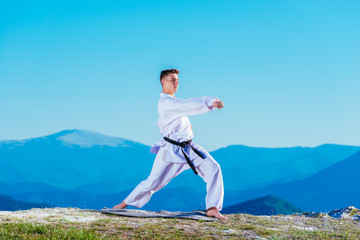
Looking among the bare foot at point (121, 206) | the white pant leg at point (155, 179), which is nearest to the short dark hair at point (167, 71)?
the white pant leg at point (155, 179)

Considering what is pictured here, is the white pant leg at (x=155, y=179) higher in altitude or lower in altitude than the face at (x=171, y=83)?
lower

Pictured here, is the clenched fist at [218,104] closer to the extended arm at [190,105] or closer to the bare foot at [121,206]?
the extended arm at [190,105]

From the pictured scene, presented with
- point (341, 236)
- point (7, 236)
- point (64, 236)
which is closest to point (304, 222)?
point (341, 236)

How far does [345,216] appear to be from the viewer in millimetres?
11656

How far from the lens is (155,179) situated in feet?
30.5

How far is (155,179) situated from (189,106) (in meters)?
1.76

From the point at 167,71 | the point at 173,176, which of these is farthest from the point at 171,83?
the point at 173,176

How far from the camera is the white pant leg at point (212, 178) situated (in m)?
9.06

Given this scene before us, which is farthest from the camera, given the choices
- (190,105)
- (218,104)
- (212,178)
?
(212,178)

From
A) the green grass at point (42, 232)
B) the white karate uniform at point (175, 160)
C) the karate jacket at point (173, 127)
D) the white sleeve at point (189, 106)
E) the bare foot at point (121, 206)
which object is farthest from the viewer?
the bare foot at point (121, 206)

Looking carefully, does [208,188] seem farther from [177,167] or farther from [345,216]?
[345,216]

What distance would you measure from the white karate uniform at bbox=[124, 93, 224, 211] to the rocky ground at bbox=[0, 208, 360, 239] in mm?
645

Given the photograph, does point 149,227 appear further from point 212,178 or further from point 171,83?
point 171,83

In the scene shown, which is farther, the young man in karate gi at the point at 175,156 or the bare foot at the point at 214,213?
the bare foot at the point at 214,213
